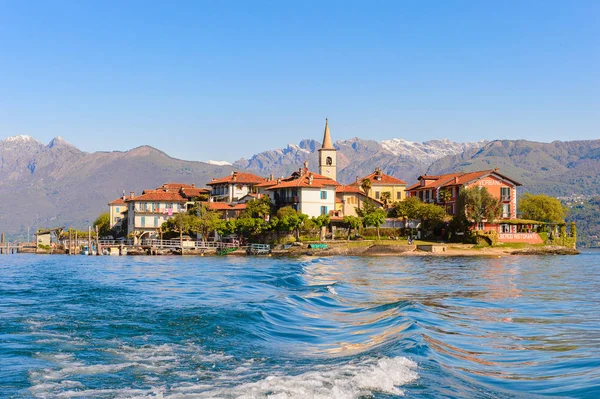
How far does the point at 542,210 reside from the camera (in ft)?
326

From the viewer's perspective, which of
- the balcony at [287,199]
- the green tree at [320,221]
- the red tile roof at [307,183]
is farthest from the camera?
the balcony at [287,199]

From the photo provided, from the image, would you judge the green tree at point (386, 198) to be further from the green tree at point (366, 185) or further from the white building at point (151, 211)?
the white building at point (151, 211)

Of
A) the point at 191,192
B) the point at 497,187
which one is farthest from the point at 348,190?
the point at 191,192

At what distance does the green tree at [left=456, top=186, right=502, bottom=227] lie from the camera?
87625 millimetres

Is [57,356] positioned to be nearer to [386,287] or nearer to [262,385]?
[262,385]

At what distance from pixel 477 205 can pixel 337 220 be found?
2018 cm

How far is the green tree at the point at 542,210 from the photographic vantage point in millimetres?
99250

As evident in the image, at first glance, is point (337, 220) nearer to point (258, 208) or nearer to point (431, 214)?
point (258, 208)

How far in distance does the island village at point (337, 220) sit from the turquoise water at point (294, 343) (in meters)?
53.3

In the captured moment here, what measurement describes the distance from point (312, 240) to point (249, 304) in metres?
63.2

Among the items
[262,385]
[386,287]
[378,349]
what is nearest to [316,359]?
[378,349]

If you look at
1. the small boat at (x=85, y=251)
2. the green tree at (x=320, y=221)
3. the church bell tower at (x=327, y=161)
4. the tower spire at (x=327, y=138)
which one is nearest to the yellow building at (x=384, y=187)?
the church bell tower at (x=327, y=161)

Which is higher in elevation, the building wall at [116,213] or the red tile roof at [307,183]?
the red tile roof at [307,183]

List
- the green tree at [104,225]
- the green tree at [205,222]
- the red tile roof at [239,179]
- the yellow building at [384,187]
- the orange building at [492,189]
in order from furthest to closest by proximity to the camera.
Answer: the green tree at [104,225] < the red tile roof at [239,179] < the yellow building at [384,187] < the green tree at [205,222] < the orange building at [492,189]
